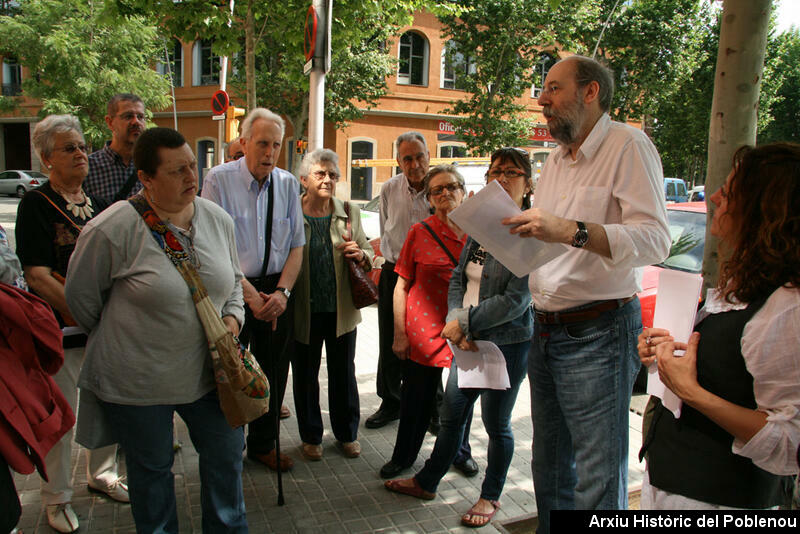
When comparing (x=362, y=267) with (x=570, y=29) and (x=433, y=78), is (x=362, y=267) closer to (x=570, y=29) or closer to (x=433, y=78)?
(x=570, y=29)

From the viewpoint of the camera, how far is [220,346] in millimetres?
2609

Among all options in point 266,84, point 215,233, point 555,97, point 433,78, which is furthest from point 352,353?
point 433,78

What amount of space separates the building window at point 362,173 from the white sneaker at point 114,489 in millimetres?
27385

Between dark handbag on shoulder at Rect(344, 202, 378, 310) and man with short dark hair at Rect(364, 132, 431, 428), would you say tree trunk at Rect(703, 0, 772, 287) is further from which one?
man with short dark hair at Rect(364, 132, 431, 428)

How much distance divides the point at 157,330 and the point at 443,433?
1.76 m

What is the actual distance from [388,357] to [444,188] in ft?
6.14

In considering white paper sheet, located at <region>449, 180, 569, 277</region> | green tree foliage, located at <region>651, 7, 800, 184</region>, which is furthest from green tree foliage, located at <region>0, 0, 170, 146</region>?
white paper sheet, located at <region>449, 180, 569, 277</region>

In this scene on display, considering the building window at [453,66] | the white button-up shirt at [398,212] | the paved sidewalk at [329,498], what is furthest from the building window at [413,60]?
the paved sidewalk at [329,498]

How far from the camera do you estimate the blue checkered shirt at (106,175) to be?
3.99 metres

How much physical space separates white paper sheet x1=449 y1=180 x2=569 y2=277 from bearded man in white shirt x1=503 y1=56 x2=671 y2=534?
0.16 m

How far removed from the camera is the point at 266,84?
23781mm

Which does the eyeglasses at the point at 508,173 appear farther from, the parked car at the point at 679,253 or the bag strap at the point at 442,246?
the parked car at the point at 679,253

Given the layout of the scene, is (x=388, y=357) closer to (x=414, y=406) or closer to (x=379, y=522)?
(x=414, y=406)

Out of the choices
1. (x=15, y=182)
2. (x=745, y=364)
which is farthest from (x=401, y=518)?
(x=15, y=182)
